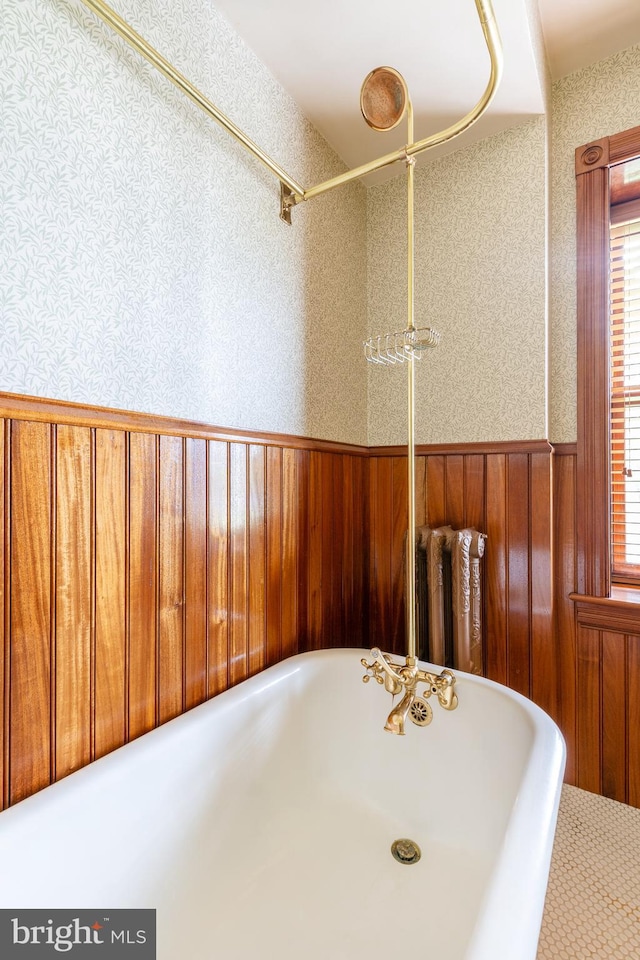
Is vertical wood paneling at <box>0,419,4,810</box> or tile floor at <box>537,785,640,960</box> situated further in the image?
tile floor at <box>537,785,640,960</box>

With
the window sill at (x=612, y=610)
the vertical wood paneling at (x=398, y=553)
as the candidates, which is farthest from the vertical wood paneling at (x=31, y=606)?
the window sill at (x=612, y=610)

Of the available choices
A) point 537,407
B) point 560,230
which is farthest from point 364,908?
point 560,230

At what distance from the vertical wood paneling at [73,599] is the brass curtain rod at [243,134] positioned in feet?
2.46

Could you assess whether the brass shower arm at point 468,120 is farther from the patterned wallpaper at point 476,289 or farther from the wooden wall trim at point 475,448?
the wooden wall trim at point 475,448

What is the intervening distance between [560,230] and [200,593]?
1633mm

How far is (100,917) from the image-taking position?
28.8 inches

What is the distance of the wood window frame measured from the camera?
1.41m

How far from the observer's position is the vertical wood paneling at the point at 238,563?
1.18 metres

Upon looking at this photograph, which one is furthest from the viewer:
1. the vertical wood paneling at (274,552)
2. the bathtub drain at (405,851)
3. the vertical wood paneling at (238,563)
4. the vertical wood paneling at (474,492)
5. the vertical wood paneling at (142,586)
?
the vertical wood paneling at (474,492)

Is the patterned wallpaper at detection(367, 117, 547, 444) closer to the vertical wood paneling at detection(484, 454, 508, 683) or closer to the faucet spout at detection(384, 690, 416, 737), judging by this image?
the vertical wood paneling at detection(484, 454, 508, 683)

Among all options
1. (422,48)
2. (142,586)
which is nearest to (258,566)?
(142,586)

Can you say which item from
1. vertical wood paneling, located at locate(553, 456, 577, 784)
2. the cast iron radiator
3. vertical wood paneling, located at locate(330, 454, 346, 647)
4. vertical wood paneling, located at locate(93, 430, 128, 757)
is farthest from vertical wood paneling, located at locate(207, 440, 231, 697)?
vertical wood paneling, located at locate(553, 456, 577, 784)

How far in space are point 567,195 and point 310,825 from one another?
6.75ft

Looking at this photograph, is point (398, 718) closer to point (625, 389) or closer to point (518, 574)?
point (518, 574)
